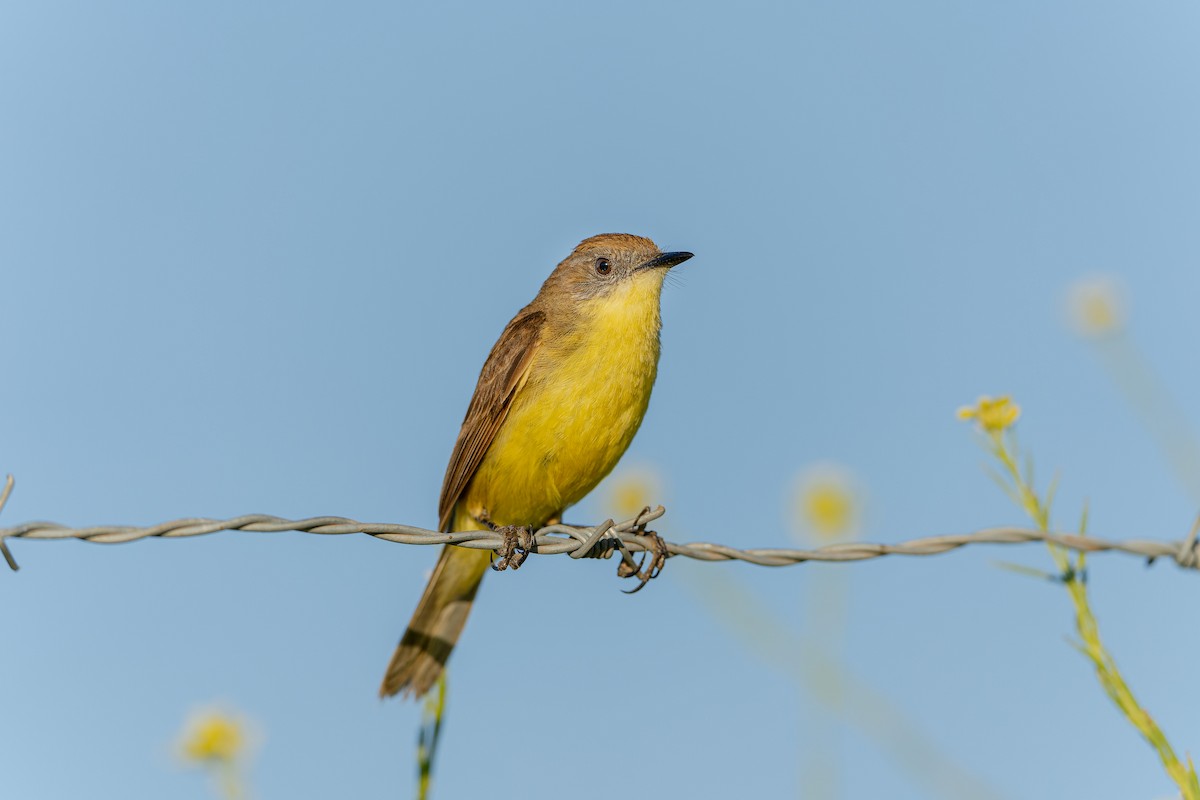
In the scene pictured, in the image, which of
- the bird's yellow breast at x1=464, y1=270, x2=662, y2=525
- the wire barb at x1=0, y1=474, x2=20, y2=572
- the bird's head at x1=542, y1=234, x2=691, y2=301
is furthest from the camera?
the bird's head at x1=542, y1=234, x2=691, y2=301

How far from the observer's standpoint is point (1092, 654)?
139 inches

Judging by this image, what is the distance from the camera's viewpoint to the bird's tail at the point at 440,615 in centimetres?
614

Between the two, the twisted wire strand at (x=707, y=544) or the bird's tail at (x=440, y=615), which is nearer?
the twisted wire strand at (x=707, y=544)

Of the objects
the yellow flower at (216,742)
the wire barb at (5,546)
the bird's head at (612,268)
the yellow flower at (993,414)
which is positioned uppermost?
the bird's head at (612,268)

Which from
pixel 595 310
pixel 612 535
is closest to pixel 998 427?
pixel 612 535

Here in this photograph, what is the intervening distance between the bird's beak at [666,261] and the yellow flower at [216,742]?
12.1 feet

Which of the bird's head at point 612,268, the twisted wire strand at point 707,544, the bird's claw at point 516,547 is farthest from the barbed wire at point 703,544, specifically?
the bird's head at point 612,268

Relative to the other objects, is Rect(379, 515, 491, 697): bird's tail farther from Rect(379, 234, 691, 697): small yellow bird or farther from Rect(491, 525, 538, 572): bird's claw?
Rect(491, 525, 538, 572): bird's claw

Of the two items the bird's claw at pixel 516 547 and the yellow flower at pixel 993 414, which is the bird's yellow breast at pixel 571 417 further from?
the yellow flower at pixel 993 414

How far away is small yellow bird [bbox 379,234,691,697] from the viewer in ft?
19.2

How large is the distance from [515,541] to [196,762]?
4.95 feet

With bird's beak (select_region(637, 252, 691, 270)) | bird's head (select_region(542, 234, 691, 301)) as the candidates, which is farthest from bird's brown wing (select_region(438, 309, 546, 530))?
bird's beak (select_region(637, 252, 691, 270))

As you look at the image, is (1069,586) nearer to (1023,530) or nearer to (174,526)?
Result: (1023,530)

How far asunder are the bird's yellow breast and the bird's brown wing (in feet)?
0.17
